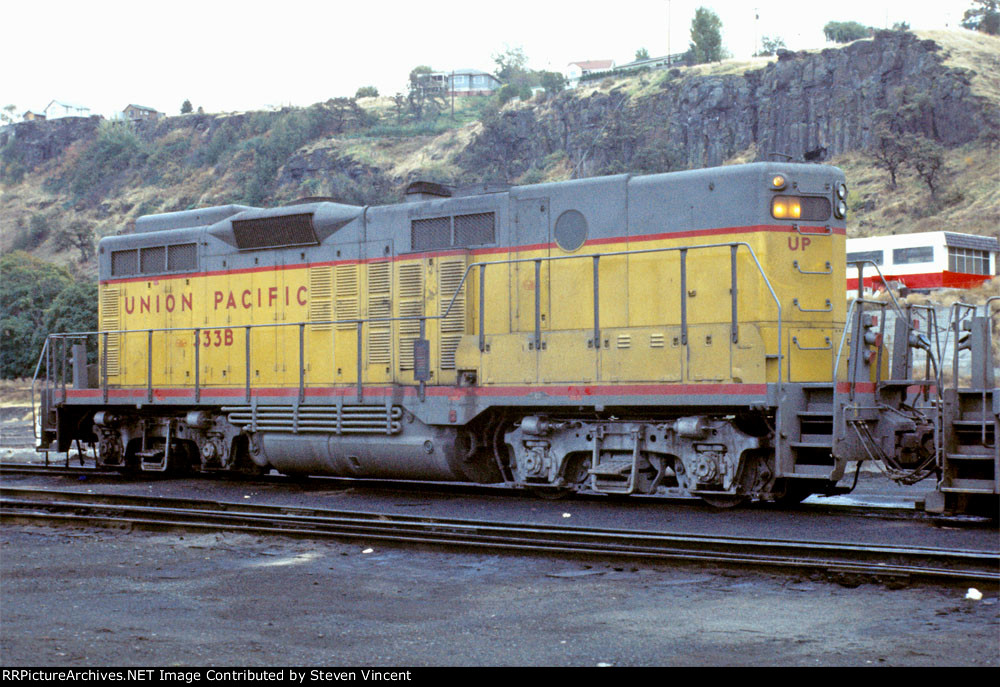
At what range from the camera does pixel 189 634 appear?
5.63m

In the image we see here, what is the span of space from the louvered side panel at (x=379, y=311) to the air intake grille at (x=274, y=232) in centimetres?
109

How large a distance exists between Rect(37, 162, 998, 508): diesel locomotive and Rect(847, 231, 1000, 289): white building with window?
36614 mm

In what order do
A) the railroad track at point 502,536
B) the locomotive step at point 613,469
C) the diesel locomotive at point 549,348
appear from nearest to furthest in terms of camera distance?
the railroad track at point 502,536 < the diesel locomotive at point 549,348 < the locomotive step at point 613,469

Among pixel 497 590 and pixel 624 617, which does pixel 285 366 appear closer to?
pixel 497 590

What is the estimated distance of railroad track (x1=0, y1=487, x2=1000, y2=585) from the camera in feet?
23.0

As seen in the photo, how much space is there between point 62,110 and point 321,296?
430ft

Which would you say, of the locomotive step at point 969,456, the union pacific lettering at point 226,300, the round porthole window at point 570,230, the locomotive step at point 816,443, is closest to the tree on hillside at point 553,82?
the union pacific lettering at point 226,300

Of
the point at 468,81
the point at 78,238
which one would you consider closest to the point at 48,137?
the point at 78,238

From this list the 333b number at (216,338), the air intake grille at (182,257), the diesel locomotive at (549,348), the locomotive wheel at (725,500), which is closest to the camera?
the diesel locomotive at (549,348)

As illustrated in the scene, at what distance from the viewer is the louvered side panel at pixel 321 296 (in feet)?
44.6

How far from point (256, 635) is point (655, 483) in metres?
5.88

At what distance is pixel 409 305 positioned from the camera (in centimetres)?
1291

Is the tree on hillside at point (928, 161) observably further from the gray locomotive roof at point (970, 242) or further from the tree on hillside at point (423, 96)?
the tree on hillside at point (423, 96)

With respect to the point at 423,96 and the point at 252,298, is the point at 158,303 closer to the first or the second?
the point at 252,298
